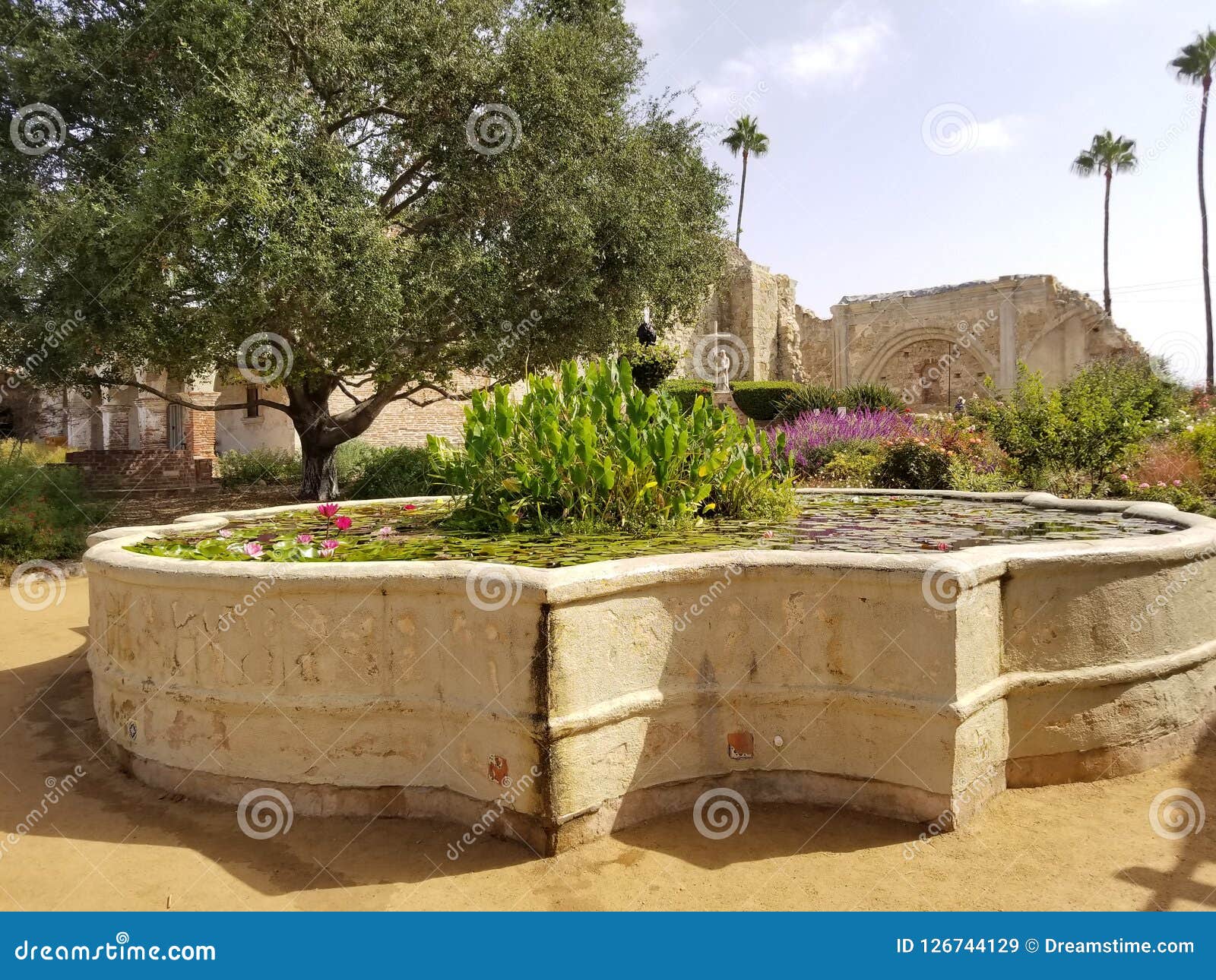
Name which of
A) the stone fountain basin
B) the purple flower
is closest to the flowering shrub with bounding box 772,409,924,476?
the purple flower

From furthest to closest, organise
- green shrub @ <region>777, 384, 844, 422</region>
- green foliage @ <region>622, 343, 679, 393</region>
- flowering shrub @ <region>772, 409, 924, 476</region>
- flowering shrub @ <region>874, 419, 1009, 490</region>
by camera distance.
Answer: green shrub @ <region>777, 384, 844, 422</region>, flowering shrub @ <region>772, 409, 924, 476</region>, flowering shrub @ <region>874, 419, 1009, 490</region>, green foliage @ <region>622, 343, 679, 393</region>

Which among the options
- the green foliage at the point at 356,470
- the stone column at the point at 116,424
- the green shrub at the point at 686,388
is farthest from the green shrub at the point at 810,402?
the stone column at the point at 116,424

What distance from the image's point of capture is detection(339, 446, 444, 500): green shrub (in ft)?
43.8

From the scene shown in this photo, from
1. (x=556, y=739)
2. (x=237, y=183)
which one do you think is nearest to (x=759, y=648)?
(x=556, y=739)

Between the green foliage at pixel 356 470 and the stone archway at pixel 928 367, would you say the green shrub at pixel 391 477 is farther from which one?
the stone archway at pixel 928 367

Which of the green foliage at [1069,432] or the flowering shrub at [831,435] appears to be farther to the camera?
the flowering shrub at [831,435]

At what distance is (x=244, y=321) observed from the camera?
30.8 ft

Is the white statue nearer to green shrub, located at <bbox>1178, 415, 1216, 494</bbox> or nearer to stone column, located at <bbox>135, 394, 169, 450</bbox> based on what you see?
stone column, located at <bbox>135, 394, 169, 450</bbox>

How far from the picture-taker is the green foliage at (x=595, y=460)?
447cm

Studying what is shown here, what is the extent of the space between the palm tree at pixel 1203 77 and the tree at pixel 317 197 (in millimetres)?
22303

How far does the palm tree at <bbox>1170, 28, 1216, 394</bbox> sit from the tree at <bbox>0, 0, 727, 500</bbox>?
2230 cm

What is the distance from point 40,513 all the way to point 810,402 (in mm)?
12917

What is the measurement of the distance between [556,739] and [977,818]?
1641 mm

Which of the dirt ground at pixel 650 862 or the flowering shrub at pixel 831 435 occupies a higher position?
the flowering shrub at pixel 831 435
